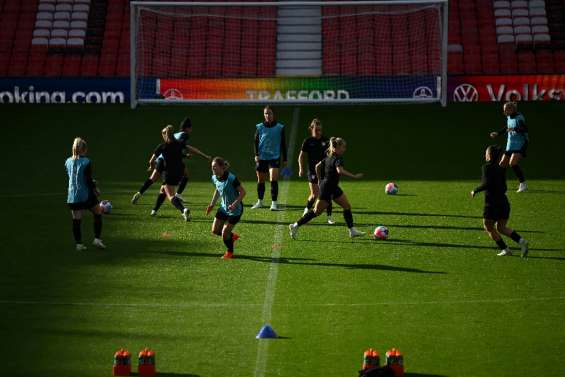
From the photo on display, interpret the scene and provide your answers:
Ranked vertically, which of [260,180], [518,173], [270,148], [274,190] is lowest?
[274,190]

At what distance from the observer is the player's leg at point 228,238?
21.5m

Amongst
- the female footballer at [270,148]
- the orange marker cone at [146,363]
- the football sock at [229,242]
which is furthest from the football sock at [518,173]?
the orange marker cone at [146,363]

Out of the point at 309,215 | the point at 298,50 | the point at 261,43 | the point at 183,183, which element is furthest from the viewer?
the point at 261,43

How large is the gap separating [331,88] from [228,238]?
57.0 feet

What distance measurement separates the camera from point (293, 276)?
20.7 metres

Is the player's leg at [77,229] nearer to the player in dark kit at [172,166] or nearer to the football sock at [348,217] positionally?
the player in dark kit at [172,166]

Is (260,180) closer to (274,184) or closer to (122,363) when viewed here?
(274,184)

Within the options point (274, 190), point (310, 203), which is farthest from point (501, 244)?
point (274, 190)

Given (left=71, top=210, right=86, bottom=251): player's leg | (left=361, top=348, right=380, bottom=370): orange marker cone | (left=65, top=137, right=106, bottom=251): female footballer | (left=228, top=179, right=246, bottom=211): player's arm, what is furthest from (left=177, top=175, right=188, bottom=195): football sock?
(left=361, top=348, right=380, bottom=370): orange marker cone

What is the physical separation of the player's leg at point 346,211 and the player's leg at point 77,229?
4893 millimetres

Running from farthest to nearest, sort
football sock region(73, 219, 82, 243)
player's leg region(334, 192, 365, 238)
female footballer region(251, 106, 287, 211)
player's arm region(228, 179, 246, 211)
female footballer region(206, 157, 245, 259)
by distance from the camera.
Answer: female footballer region(251, 106, 287, 211)
player's leg region(334, 192, 365, 238)
football sock region(73, 219, 82, 243)
player's arm region(228, 179, 246, 211)
female footballer region(206, 157, 245, 259)

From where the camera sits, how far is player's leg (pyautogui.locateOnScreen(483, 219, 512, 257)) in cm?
2158

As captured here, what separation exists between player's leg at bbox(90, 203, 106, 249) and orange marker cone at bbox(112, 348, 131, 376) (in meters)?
7.07

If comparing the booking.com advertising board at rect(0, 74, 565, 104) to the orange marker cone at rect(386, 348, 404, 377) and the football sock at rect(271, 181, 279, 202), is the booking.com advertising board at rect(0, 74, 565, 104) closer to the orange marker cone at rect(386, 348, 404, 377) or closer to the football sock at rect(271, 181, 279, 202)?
the football sock at rect(271, 181, 279, 202)
